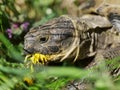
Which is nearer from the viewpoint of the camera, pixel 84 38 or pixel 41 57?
pixel 41 57

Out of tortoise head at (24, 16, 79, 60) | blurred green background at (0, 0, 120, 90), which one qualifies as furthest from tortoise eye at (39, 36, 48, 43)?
blurred green background at (0, 0, 120, 90)

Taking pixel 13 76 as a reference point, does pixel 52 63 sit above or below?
below

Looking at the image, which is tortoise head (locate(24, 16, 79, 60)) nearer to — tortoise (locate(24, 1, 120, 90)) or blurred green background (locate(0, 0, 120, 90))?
tortoise (locate(24, 1, 120, 90))

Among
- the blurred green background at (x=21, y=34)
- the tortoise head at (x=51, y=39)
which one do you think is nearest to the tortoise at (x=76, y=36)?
the tortoise head at (x=51, y=39)

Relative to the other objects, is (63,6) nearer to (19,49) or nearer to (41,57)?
(19,49)

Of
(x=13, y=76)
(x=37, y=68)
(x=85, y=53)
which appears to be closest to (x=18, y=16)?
(x=85, y=53)
